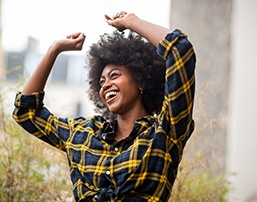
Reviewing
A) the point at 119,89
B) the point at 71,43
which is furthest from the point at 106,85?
the point at 71,43

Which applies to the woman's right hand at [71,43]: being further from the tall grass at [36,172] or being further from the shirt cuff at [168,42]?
the tall grass at [36,172]

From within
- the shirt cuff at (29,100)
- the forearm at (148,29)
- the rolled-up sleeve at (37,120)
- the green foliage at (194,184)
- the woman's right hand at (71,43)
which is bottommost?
the green foliage at (194,184)

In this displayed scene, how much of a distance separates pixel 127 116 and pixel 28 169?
0.85m

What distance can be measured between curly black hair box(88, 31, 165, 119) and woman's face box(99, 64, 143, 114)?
2 centimetres

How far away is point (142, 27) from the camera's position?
140 centimetres

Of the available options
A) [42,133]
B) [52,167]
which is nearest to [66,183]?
[52,167]

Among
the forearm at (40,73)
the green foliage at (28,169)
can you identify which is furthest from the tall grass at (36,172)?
the forearm at (40,73)

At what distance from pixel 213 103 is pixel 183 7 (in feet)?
1.77

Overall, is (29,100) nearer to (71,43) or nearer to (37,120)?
(37,120)

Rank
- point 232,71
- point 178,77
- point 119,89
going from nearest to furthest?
point 178,77, point 119,89, point 232,71

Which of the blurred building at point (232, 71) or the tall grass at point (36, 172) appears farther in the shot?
the blurred building at point (232, 71)

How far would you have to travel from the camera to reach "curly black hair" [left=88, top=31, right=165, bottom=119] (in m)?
1.52

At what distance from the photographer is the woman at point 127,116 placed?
53.2 inches

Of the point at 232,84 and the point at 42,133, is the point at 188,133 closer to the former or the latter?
the point at 42,133
